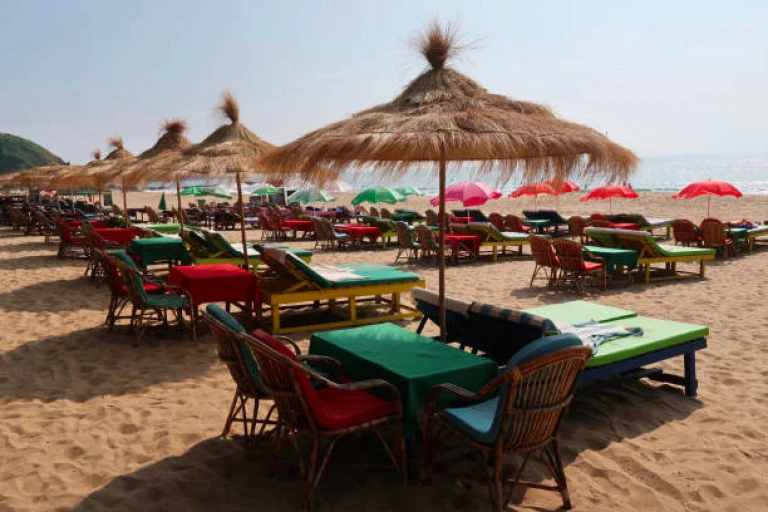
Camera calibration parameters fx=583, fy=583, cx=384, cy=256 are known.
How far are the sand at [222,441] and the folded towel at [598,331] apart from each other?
1.50 ft

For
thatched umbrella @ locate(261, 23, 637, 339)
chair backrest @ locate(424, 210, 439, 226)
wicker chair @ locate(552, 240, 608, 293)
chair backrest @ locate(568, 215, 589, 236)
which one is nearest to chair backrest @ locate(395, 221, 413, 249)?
wicker chair @ locate(552, 240, 608, 293)

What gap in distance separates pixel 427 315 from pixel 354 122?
1.57 m

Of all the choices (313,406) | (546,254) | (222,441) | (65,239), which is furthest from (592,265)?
(65,239)

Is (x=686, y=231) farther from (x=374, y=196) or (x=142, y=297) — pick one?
(x=142, y=297)

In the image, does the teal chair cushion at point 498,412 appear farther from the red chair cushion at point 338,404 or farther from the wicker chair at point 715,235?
the wicker chair at point 715,235

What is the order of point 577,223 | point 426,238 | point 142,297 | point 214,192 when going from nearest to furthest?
point 142,297, point 426,238, point 577,223, point 214,192

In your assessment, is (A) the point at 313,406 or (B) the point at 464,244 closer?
(A) the point at 313,406

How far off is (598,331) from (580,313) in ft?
2.17

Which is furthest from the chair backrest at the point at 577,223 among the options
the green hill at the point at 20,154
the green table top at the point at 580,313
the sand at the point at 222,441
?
the green hill at the point at 20,154

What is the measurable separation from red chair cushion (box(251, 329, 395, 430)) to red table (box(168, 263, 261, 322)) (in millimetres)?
3017

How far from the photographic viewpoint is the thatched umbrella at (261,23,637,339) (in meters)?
3.81

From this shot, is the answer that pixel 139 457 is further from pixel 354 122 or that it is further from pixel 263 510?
pixel 354 122

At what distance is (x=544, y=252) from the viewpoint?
8773 mm

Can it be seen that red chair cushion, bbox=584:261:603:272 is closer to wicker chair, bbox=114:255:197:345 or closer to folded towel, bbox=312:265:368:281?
folded towel, bbox=312:265:368:281
